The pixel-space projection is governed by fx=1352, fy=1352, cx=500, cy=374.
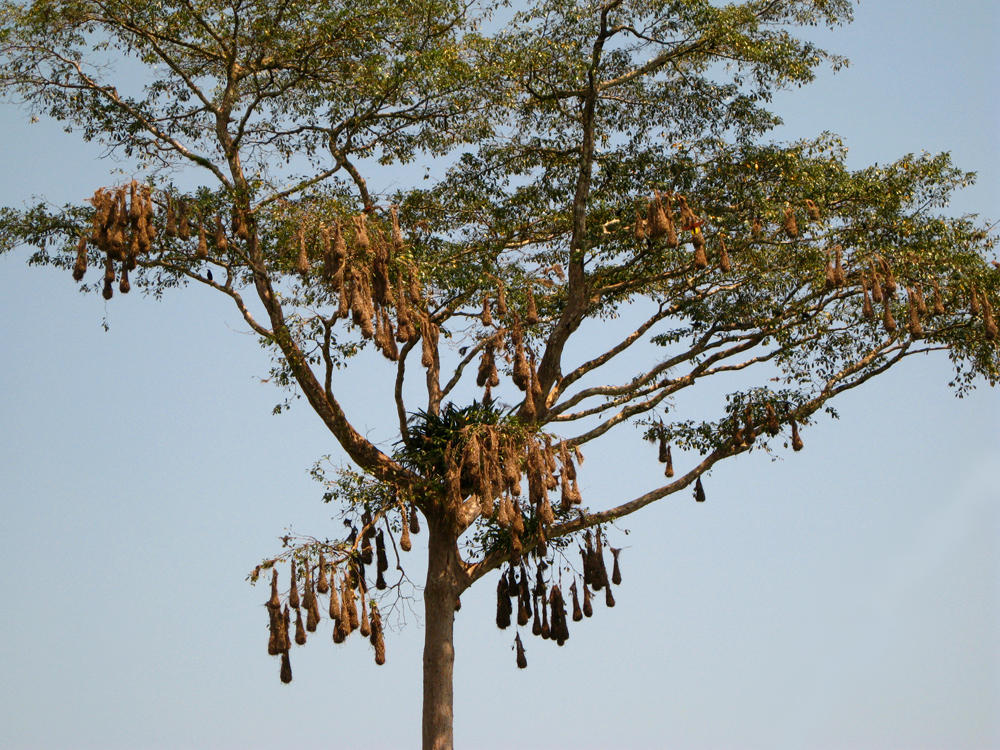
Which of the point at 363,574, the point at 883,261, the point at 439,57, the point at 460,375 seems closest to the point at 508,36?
the point at 439,57

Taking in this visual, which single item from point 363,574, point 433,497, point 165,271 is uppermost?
point 165,271

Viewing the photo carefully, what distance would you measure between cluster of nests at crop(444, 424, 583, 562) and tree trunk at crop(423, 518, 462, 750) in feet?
6.09

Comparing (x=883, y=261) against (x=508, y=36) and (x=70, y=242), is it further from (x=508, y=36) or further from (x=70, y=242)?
(x=70, y=242)

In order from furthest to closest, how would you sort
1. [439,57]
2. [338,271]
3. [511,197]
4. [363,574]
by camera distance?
1. [511,197]
2. [439,57]
3. [363,574]
4. [338,271]

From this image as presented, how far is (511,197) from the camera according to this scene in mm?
18234

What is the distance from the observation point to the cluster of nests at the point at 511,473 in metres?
13.6

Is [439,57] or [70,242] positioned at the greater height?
[439,57]

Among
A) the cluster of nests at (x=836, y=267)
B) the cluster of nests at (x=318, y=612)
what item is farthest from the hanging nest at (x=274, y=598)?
the cluster of nests at (x=836, y=267)

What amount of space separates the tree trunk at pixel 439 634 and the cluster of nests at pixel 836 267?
14.3 feet

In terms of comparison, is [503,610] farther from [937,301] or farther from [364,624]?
[937,301]

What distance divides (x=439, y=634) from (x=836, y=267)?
6.10 meters

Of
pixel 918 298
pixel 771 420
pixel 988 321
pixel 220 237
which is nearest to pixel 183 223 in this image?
pixel 220 237

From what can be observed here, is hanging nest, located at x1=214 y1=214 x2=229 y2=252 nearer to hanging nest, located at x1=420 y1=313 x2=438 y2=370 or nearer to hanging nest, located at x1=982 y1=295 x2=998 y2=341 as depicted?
hanging nest, located at x1=420 y1=313 x2=438 y2=370

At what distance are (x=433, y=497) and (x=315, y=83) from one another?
5795 millimetres
